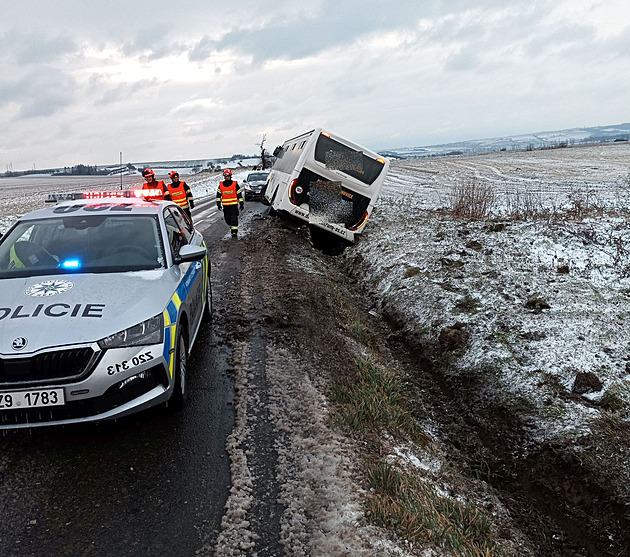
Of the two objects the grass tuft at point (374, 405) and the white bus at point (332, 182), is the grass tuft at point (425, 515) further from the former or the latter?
the white bus at point (332, 182)

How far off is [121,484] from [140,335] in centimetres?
102

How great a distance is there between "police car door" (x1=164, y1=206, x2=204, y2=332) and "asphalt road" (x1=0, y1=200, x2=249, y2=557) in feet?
2.92

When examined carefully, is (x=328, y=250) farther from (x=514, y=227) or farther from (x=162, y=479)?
(x=162, y=479)

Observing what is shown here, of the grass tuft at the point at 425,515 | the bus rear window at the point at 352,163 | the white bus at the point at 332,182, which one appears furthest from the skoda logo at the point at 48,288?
the bus rear window at the point at 352,163

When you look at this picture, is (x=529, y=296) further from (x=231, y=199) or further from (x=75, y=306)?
(x=231, y=199)

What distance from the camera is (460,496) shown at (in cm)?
390

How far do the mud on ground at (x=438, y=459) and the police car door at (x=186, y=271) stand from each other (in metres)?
0.77

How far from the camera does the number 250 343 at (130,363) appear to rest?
3.44 metres

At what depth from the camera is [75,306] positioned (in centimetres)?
368

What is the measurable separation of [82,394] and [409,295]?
6021 millimetres

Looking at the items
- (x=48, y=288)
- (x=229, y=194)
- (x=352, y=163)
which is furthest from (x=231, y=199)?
(x=48, y=288)

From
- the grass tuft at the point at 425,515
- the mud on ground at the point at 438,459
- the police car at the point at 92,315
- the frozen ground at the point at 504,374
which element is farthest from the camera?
the frozen ground at the point at 504,374

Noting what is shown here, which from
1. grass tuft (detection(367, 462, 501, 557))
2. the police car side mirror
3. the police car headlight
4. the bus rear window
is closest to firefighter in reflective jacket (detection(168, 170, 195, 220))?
the bus rear window

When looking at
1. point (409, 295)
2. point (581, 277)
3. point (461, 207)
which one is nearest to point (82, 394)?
point (409, 295)
